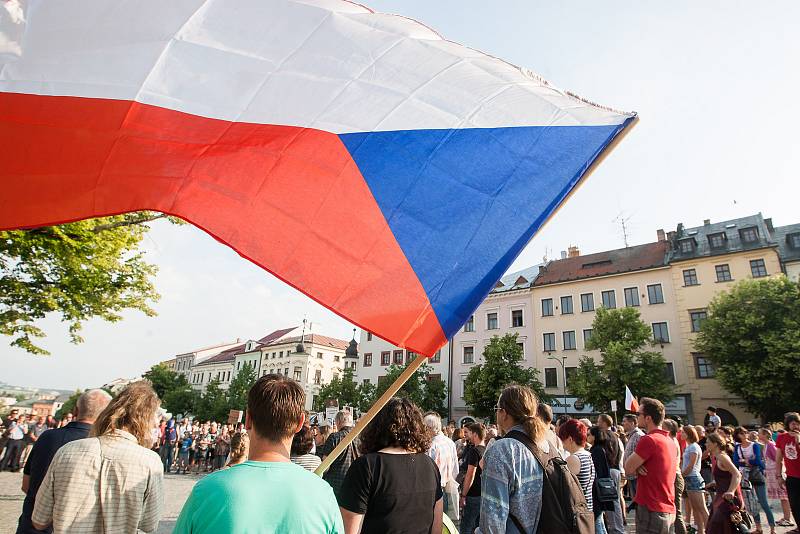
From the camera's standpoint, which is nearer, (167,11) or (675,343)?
(167,11)

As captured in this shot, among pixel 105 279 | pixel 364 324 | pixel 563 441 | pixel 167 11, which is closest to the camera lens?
pixel 364 324

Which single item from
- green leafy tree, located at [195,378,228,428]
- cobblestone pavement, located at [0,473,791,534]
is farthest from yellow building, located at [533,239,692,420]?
green leafy tree, located at [195,378,228,428]

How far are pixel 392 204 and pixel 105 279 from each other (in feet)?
37.7

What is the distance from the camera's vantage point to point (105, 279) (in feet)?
38.6

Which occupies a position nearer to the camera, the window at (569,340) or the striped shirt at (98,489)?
the striped shirt at (98,489)

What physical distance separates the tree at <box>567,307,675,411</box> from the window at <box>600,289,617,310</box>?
3.73m

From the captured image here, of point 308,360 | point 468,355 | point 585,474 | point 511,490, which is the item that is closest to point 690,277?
point 468,355

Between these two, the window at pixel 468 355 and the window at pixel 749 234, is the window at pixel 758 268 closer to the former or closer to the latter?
the window at pixel 749 234

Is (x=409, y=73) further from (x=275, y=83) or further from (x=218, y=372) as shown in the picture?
(x=218, y=372)

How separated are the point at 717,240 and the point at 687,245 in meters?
2.10

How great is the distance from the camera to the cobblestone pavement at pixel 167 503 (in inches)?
Answer: 331

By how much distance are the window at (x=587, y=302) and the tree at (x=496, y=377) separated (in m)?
7.21

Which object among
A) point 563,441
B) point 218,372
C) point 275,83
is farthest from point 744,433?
point 218,372

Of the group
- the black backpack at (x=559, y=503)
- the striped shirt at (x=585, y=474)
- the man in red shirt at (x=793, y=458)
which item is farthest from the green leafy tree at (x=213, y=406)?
the black backpack at (x=559, y=503)
